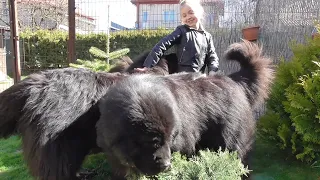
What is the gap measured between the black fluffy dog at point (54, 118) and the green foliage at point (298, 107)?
7.19 ft

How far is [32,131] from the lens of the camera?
2.26 meters

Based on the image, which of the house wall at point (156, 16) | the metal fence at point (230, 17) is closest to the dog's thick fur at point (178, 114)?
the metal fence at point (230, 17)

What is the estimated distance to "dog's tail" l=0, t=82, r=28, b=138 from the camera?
2.30 metres

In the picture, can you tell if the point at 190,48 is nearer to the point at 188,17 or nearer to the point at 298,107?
the point at 188,17

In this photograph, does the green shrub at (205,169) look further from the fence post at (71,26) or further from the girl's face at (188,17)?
the fence post at (71,26)

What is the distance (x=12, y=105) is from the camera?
2312mm

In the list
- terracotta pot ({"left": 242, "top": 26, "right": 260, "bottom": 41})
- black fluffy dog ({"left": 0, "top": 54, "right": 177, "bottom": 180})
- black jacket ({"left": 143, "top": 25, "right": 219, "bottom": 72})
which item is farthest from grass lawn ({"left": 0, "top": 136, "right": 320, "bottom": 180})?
terracotta pot ({"left": 242, "top": 26, "right": 260, "bottom": 41})

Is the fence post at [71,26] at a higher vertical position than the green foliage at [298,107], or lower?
higher

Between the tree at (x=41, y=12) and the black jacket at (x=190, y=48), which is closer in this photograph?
the black jacket at (x=190, y=48)

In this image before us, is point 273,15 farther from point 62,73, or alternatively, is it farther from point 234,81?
point 62,73

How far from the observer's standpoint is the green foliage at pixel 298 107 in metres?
3.40

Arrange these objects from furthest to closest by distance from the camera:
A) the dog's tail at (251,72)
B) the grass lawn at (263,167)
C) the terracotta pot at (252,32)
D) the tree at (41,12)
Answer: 1. the tree at (41,12)
2. the terracotta pot at (252,32)
3. the grass lawn at (263,167)
4. the dog's tail at (251,72)

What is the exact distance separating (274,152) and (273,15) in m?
2.31

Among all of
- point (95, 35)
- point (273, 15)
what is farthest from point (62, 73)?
point (95, 35)
